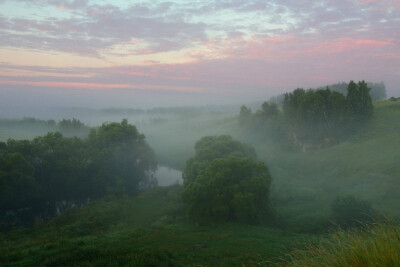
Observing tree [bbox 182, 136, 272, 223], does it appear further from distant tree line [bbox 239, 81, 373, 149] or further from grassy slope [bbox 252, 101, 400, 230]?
distant tree line [bbox 239, 81, 373, 149]

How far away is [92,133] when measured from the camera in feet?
215

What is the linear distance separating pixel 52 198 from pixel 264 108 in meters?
76.0

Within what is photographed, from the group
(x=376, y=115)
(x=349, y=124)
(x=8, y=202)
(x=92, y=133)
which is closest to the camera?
(x=8, y=202)

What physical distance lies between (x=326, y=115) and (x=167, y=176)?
51.2 metres

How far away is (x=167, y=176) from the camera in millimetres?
78250

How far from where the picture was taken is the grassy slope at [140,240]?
15742mm

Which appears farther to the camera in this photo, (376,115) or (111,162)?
(376,115)

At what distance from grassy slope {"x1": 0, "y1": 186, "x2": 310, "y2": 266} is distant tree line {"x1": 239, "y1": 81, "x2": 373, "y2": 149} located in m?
47.7

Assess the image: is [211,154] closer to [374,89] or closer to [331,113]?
[331,113]

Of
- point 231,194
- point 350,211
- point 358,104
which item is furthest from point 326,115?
point 231,194

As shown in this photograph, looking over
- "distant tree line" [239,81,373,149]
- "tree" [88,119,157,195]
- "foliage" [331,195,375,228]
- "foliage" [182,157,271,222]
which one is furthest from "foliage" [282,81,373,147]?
"tree" [88,119,157,195]

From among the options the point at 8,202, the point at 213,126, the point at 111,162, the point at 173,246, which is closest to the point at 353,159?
the point at 173,246

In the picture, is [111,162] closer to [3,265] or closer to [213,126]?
[3,265]

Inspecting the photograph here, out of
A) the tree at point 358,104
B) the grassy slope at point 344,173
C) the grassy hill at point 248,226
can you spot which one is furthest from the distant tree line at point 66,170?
the tree at point 358,104
